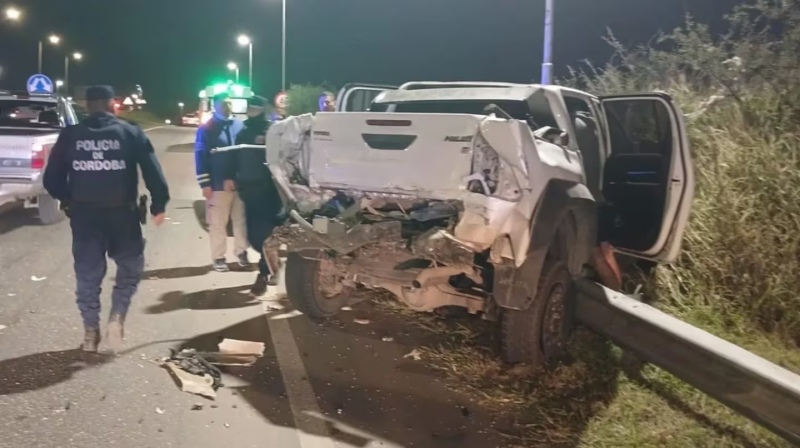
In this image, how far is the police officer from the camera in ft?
16.6

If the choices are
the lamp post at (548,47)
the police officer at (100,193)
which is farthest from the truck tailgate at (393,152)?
the lamp post at (548,47)

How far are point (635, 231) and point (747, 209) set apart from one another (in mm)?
994

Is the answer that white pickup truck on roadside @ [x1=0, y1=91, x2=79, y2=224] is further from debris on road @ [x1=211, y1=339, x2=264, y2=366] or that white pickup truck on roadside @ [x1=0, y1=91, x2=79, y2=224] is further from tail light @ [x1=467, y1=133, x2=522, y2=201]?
tail light @ [x1=467, y1=133, x2=522, y2=201]

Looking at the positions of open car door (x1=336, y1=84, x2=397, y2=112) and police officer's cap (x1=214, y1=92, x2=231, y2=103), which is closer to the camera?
open car door (x1=336, y1=84, x2=397, y2=112)

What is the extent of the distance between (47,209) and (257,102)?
410 centimetres

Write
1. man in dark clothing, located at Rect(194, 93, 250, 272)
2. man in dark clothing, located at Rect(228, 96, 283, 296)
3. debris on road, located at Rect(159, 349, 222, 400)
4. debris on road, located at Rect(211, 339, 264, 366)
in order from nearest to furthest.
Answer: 1. debris on road, located at Rect(159, 349, 222, 400)
2. debris on road, located at Rect(211, 339, 264, 366)
3. man in dark clothing, located at Rect(228, 96, 283, 296)
4. man in dark clothing, located at Rect(194, 93, 250, 272)

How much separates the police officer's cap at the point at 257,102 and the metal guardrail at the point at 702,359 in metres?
4.04

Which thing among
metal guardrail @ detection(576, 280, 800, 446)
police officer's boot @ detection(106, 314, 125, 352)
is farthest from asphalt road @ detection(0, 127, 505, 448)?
metal guardrail @ detection(576, 280, 800, 446)

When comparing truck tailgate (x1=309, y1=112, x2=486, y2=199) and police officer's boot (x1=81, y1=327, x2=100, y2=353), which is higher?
truck tailgate (x1=309, y1=112, x2=486, y2=199)

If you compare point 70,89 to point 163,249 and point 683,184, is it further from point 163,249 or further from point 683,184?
point 683,184

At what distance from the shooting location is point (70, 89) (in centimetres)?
5925

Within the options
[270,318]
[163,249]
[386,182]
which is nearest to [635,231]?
[386,182]

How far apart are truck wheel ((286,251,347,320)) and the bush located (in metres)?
2.90

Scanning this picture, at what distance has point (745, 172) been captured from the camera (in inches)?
277
